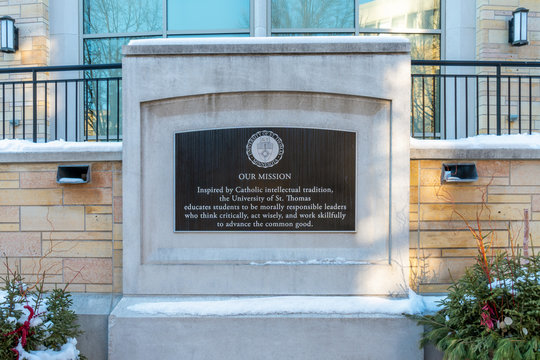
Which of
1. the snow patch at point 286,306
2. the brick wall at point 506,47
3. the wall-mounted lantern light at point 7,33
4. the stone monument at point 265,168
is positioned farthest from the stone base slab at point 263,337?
the wall-mounted lantern light at point 7,33

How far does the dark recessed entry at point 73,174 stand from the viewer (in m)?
4.43

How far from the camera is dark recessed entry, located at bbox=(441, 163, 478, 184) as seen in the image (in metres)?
4.40

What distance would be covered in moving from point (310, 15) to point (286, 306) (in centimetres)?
534

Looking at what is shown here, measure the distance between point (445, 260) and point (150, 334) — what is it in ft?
10.8

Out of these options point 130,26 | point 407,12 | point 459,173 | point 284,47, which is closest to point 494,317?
point 459,173

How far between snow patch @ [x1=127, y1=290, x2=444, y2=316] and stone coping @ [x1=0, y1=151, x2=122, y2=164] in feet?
5.44

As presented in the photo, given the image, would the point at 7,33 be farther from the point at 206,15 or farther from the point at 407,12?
the point at 407,12

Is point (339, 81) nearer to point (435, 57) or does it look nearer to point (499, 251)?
point (499, 251)

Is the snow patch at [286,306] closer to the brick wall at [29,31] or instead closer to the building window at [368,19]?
the building window at [368,19]

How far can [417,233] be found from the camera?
4504 millimetres

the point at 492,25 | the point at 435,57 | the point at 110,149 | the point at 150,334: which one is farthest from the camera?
the point at 435,57

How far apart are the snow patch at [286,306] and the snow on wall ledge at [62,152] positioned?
169 centimetres

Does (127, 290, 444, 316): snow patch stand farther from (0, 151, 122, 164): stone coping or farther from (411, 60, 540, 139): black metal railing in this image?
(411, 60, 540, 139): black metal railing

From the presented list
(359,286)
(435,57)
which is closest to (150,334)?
(359,286)
